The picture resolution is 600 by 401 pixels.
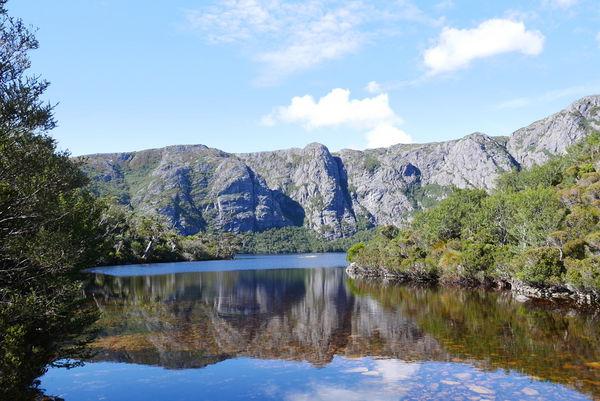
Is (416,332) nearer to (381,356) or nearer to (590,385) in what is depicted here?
(381,356)

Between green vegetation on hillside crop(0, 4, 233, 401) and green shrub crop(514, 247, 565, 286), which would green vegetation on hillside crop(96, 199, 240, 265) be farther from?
green vegetation on hillside crop(0, 4, 233, 401)

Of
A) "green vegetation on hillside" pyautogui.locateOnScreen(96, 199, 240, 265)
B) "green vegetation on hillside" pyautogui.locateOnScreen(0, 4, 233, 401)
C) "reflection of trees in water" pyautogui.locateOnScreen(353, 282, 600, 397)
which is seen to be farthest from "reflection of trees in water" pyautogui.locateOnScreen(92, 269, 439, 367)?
"green vegetation on hillside" pyautogui.locateOnScreen(96, 199, 240, 265)

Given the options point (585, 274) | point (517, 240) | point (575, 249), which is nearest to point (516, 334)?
point (585, 274)

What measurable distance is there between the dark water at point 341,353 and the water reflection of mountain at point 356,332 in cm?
10

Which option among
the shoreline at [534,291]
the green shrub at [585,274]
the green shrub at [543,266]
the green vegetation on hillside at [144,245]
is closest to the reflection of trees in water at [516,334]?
the shoreline at [534,291]

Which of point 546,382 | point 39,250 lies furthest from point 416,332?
point 39,250

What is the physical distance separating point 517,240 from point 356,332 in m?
58.9

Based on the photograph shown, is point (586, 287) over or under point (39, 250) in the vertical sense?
under

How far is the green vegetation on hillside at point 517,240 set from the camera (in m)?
53.8

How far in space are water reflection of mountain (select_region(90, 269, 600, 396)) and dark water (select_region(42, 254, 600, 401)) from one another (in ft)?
0.34

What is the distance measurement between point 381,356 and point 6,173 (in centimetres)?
2211

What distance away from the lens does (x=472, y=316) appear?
142ft

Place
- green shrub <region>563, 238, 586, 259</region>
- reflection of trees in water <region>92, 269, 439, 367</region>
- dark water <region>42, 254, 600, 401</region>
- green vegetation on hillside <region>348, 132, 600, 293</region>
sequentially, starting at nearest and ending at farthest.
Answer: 1. dark water <region>42, 254, 600, 401</region>
2. reflection of trees in water <region>92, 269, 439, 367</region>
3. green vegetation on hillside <region>348, 132, 600, 293</region>
4. green shrub <region>563, 238, 586, 259</region>

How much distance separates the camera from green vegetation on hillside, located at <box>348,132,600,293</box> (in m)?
53.8
